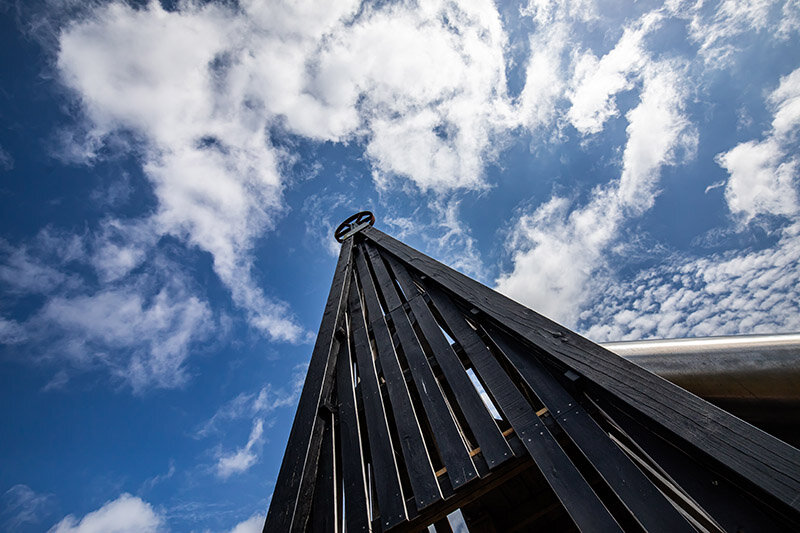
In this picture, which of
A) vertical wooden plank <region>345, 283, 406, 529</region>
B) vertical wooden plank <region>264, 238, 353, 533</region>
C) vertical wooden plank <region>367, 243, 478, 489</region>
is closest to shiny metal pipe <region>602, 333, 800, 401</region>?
vertical wooden plank <region>367, 243, 478, 489</region>

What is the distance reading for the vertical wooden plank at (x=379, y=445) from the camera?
196cm

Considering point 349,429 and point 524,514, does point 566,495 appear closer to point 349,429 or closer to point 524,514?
point 349,429

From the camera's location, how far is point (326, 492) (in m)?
2.23

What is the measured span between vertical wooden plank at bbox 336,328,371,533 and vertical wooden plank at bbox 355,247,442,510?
0.31 m

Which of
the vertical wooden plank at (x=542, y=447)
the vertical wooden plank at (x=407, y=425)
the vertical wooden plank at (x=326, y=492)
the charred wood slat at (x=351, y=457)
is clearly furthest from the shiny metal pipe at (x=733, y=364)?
the vertical wooden plank at (x=326, y=492)

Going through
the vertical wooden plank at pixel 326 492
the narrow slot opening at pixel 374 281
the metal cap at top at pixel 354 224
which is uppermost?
the metal cap at top at pixel 354 224

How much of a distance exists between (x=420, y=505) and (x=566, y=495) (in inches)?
30.1

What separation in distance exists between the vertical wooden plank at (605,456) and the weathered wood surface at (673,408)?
6.9 inches

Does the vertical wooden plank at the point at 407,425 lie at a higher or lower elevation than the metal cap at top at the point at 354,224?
lower

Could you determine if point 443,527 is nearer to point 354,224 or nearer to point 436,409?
point 436,409

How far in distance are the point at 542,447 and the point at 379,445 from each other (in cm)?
109

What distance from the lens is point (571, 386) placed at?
198 centimetres

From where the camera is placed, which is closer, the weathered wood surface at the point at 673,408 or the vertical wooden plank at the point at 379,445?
the weathered wood surface at the point at 673,408

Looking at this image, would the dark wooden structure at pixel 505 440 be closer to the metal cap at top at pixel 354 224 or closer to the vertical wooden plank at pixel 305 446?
the vertical wooden plank at pixel 305 446
